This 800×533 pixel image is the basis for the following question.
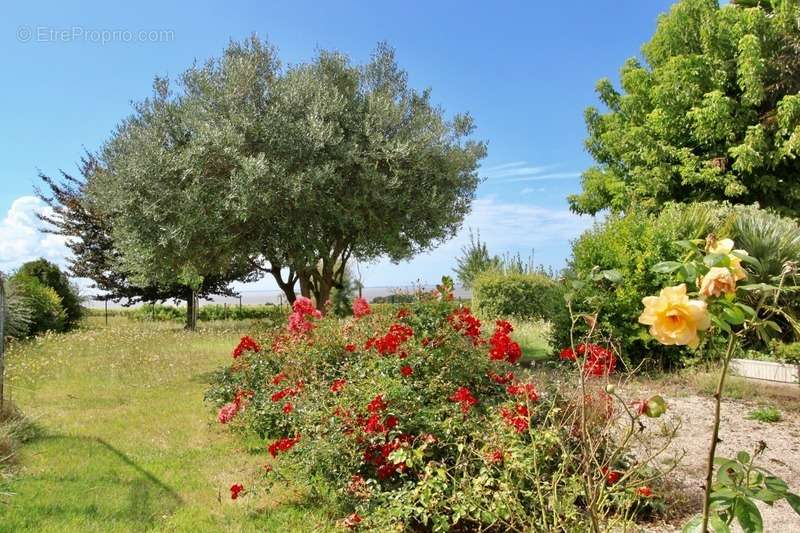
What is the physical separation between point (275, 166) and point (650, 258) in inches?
270

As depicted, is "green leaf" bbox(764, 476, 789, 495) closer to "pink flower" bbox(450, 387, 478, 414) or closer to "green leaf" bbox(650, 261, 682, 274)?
"green leaf" bbox(650, 261, 682, 274)

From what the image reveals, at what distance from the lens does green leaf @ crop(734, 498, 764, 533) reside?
4.17ft

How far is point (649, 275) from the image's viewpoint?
28.9ft

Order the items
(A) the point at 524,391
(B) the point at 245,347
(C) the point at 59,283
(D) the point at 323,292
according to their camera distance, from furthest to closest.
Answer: (C) the point at 59,283
(D) the point at 323,292
(B) the point at 245,347
(A) the point at 524,391

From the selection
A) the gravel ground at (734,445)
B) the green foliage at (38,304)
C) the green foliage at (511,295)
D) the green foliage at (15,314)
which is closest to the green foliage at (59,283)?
the green foliage at (38,304)

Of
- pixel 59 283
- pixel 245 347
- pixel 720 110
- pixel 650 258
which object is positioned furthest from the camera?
pixel 59 283

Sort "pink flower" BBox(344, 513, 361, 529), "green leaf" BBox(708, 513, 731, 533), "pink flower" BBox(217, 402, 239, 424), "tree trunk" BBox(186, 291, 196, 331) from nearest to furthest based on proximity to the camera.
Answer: "green leaf" BBox(708, 513, 731, 533), "pink flower" BBox(344, 513, 361, 529), "pink flower" BBox(217, 402, 239, 424), "tree trunk" BBox(186, 291, 196, 331)

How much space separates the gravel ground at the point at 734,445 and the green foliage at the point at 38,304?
15.0 metres

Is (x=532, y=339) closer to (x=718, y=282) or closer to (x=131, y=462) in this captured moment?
(x=131, y=462)

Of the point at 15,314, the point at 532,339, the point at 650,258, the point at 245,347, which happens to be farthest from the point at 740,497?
the point at 15,314

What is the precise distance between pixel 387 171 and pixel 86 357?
287 inches

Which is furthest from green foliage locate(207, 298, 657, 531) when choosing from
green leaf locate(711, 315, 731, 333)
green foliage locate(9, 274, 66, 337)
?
green foliage locate(9, 274, 66, 337)

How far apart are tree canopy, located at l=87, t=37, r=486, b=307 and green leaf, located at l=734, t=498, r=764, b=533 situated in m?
9.65

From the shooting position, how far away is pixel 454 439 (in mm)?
3486
